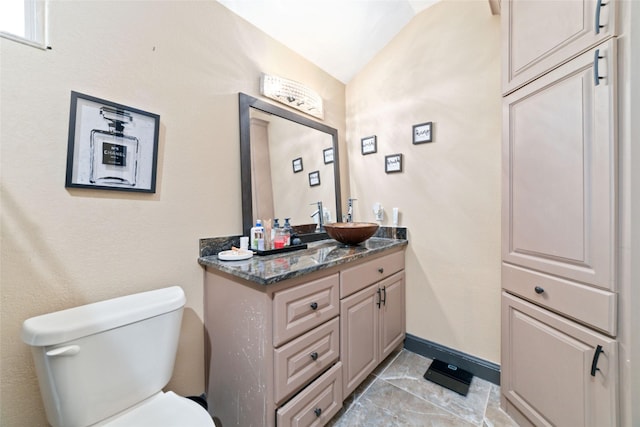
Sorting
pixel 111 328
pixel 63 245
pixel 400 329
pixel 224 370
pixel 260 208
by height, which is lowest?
pixel 400 329

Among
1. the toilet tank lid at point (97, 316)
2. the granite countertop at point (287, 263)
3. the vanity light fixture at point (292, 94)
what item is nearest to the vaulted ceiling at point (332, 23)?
the vanity light fixture at point (292, 94)

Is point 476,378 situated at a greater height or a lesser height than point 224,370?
lesser

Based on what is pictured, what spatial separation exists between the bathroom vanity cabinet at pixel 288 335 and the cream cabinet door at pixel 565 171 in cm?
84

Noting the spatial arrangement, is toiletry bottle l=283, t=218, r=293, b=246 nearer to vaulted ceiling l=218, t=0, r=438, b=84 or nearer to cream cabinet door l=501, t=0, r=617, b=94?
vaulted ceiling l=218, t=0, r=438, b=84

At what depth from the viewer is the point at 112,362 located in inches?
35.8

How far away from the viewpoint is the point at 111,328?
35.5 inches

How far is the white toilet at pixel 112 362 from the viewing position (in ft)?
2.67

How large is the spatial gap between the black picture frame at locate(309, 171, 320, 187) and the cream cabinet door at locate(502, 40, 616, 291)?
1.27m

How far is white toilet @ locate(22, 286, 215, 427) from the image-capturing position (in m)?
0.81

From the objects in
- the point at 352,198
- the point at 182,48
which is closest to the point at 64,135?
the point at 182,48

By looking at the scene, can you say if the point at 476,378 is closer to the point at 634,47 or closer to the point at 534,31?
the point at 634,47

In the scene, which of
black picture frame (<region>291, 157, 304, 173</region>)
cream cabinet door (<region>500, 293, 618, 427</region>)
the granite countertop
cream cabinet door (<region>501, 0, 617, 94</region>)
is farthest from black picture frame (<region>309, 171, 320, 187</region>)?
cream cabinet door (<region>500, 293, 618, 427</region>)

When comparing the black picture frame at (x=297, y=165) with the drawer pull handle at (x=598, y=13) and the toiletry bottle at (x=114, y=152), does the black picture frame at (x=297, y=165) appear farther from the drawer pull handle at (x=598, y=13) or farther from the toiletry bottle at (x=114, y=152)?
the drawer pull handle at (x=598, y=13)

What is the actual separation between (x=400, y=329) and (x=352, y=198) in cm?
120
